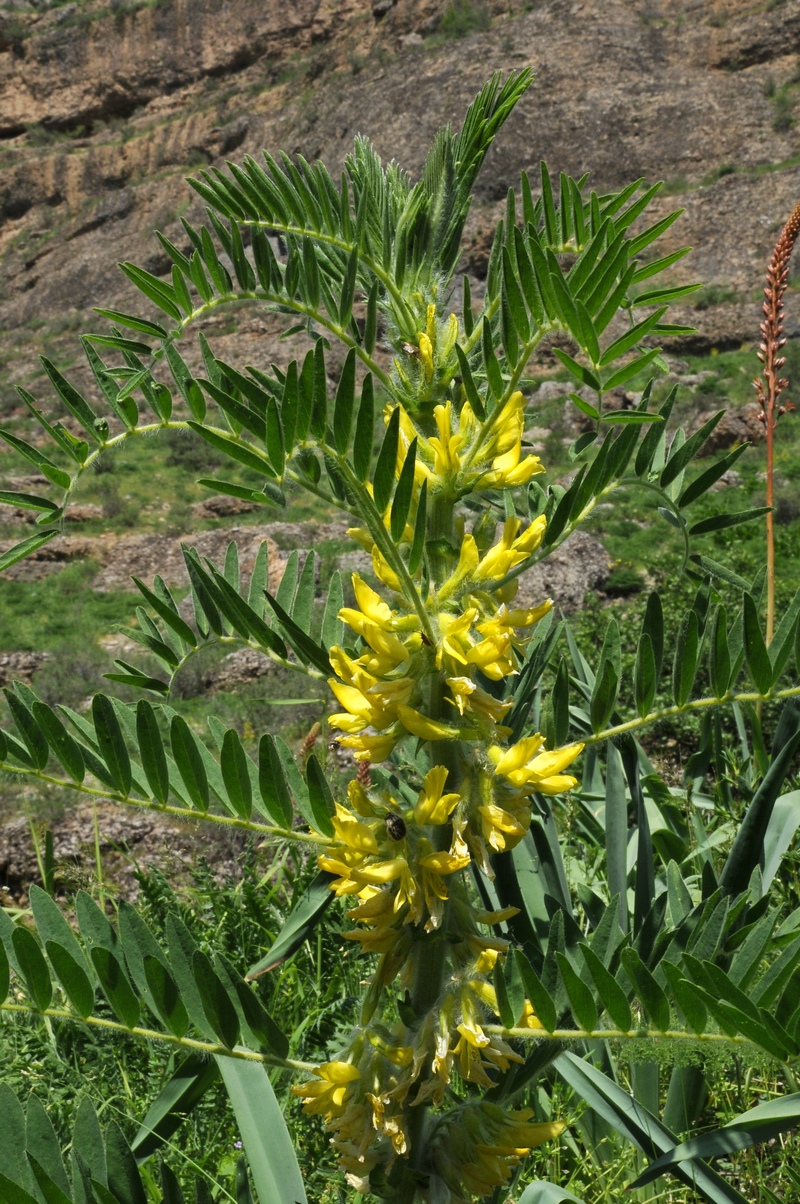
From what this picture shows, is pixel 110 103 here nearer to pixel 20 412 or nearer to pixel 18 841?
pixel 20 412

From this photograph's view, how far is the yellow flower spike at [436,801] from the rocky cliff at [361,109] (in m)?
16.1

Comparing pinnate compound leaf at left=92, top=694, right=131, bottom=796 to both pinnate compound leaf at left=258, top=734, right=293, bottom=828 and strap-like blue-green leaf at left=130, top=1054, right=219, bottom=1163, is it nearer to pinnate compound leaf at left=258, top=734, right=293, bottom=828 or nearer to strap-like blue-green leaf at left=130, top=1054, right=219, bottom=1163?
pinnate compound leaf at left=258, top=734, right=293, bottom=828

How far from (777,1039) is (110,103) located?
110ft

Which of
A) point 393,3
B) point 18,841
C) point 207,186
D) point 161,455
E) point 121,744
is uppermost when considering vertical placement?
point 393,3

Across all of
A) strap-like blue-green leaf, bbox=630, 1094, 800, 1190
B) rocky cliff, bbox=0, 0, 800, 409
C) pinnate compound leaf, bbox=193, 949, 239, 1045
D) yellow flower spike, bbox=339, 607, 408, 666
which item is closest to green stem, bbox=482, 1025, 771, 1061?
strap-like blue-green leaf, bbox=630, 1094, 800, 1190

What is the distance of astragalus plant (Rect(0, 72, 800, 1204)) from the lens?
666 millimetres

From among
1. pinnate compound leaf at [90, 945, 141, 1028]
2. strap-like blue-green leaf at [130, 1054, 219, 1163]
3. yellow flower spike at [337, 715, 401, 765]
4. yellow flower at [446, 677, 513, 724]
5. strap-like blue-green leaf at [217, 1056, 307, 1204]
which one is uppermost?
yellow flower at [446, 677, 513, 724]

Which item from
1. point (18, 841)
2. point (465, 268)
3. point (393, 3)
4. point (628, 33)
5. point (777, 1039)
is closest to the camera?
point (777, 1039)

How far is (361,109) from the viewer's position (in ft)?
74.0

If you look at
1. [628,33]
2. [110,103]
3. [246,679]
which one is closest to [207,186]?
[246,679]

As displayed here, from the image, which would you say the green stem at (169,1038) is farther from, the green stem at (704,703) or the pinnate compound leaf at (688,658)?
the pinnate compound leaf at (688,658)

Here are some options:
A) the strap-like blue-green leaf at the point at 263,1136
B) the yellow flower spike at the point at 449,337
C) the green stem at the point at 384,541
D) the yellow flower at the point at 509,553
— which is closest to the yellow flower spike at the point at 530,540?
the yellow flower at the point at 509,553

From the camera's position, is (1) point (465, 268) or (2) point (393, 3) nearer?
(1) point (465, 268)

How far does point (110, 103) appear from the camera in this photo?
2805cm
